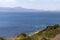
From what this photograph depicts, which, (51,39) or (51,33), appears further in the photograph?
(51,33)

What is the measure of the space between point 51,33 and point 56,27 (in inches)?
59.4

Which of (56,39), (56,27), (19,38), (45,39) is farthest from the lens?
(56,27)

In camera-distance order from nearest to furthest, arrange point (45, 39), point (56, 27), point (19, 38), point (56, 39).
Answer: point (56, 39) < point (45, 39) < point (19, 38) < point (56, 27)

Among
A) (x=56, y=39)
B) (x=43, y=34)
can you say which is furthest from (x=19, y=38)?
(x=56, y=39)

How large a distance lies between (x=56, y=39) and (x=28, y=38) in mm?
1552

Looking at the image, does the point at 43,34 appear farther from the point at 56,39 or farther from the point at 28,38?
the point at 56,39

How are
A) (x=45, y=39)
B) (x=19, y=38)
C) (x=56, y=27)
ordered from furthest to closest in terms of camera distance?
1. (x=56, y=27)
2. (x=19, y=38)
3. (x=45, y=39)

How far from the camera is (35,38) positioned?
32.2ft

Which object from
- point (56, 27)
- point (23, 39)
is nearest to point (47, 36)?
point (23, 39)

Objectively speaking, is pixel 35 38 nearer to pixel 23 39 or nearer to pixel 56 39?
pixel 23 39

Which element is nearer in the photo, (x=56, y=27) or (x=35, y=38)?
(x=35, y=38)

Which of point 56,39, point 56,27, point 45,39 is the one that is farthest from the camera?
point 56,27

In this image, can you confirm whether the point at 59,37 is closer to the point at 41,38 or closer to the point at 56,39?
the point at 56,39

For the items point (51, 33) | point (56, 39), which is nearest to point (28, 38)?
point (51, 33)
